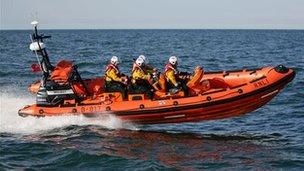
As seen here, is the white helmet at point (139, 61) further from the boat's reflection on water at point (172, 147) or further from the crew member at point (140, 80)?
the boat's reflection on water at point (172, 147)

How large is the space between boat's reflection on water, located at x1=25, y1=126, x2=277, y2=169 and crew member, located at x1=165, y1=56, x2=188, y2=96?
45.4 inches

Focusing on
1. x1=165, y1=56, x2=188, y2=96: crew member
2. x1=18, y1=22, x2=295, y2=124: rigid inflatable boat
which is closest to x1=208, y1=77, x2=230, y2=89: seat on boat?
x1=18, y1=22, x2=295, y2=124: rigid inflatable boat

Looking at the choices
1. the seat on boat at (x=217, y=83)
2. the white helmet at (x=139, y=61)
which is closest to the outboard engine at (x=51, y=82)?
the white helmet at (x=139, y=61)

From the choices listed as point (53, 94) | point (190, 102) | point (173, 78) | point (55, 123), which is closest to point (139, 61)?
point (173, 78)

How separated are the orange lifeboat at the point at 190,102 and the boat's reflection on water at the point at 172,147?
458 millimetres

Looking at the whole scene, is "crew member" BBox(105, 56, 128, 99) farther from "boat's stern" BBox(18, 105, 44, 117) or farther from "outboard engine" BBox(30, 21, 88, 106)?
"boat's stern" BBox(18, 105, 44, 117)

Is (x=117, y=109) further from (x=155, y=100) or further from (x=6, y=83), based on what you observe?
(x=6, y=83)

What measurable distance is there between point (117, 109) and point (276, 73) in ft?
13.3

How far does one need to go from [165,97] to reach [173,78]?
52 cm

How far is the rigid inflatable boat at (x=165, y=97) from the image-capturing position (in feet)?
44.2

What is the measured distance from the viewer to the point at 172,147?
12.2 m

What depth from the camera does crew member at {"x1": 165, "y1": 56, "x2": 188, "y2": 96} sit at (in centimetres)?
1384

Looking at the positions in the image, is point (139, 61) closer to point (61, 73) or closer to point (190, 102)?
point (190, 102)

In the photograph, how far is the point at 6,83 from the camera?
22.4 meters
